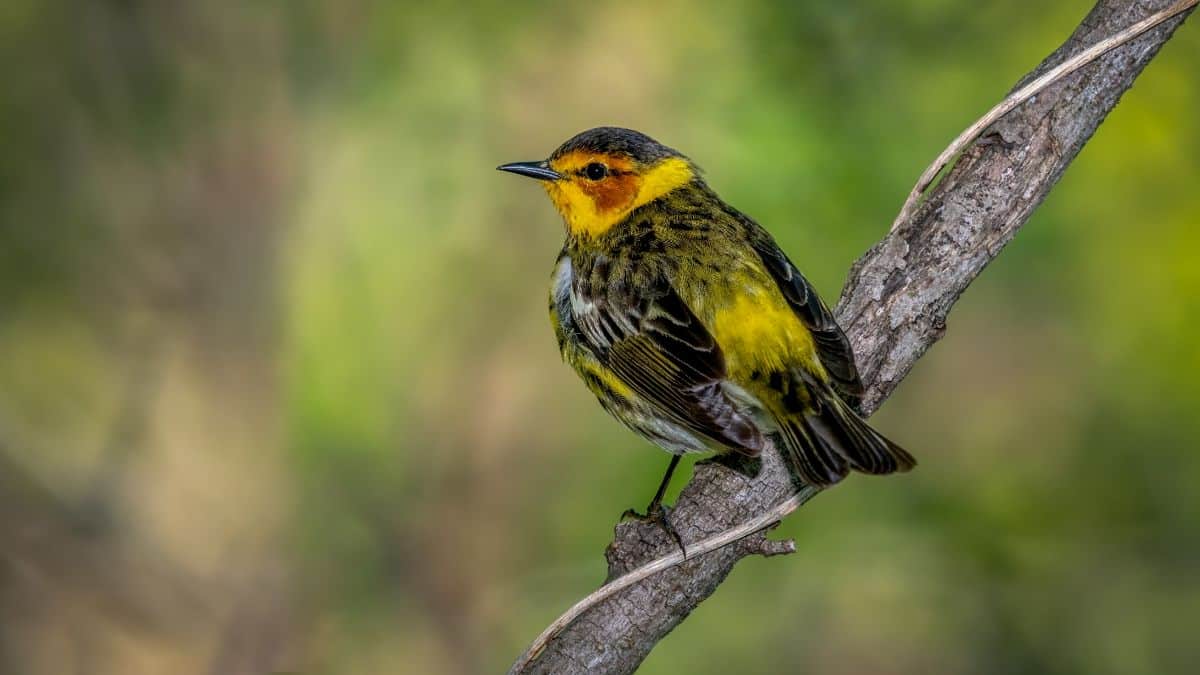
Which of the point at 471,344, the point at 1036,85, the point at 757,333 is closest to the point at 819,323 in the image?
the point at 757,333

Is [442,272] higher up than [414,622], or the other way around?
[442,272]

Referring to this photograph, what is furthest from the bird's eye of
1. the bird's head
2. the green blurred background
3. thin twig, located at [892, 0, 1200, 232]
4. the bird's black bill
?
thin twig, located at [892, 0, 1200, 232]

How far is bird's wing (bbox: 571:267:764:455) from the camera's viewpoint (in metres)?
3.06

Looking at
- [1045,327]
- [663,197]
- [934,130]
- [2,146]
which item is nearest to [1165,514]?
[1045,327]

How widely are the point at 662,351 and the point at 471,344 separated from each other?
258cm

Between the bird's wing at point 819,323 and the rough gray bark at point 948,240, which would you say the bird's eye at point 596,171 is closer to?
the bird's wing at point 819,323

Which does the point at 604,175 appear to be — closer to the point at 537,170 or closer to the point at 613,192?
the point at 613,192

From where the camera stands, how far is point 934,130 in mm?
4973

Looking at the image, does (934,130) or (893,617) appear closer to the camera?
(934,130)

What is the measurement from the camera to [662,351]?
10.8 feet

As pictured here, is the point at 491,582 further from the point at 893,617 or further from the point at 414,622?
the point at 893,617

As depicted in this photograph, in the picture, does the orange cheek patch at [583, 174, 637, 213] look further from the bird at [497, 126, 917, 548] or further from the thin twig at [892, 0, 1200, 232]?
the thin twig at [892, 0, 1200, 232]

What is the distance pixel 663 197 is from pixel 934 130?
1.58 meters

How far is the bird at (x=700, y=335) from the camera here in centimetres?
281
